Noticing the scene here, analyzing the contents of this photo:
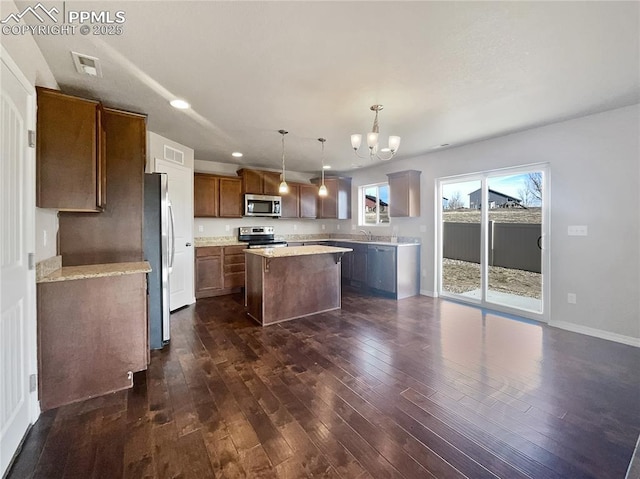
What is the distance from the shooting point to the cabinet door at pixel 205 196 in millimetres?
5051

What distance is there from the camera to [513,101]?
9.15 feet

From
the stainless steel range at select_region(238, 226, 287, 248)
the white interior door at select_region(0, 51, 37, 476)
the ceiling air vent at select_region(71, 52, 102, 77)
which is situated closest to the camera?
the white interior door at select_region(0, 51, 37, 476)

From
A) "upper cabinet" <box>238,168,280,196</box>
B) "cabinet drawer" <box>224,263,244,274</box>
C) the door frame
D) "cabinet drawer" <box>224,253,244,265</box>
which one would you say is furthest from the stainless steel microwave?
the door frame

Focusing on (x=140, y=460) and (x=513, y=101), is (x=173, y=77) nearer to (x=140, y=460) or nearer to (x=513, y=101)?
(x=140, y=460)

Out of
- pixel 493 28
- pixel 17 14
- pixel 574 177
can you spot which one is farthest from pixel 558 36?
pixel 17 14

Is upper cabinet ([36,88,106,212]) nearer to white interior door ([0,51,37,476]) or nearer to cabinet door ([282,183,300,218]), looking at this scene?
white interior door ([0,51,37,476])

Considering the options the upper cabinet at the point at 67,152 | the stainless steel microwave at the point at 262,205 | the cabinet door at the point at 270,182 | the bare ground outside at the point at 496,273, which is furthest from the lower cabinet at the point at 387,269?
the upper cabinet at the point at 67,152

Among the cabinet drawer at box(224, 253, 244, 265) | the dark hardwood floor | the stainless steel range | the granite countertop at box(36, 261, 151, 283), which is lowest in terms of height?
the dark hardwood floor

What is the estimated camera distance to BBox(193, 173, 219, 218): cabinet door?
16.6 feet

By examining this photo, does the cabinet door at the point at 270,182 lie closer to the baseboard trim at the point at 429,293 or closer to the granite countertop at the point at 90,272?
the baseboard trim at the point at 429,293

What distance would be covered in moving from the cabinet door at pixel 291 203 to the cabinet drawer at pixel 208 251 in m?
1.71

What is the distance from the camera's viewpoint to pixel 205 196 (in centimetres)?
514

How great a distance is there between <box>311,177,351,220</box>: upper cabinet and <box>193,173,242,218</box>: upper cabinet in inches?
77.2

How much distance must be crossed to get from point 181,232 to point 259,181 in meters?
2.02
